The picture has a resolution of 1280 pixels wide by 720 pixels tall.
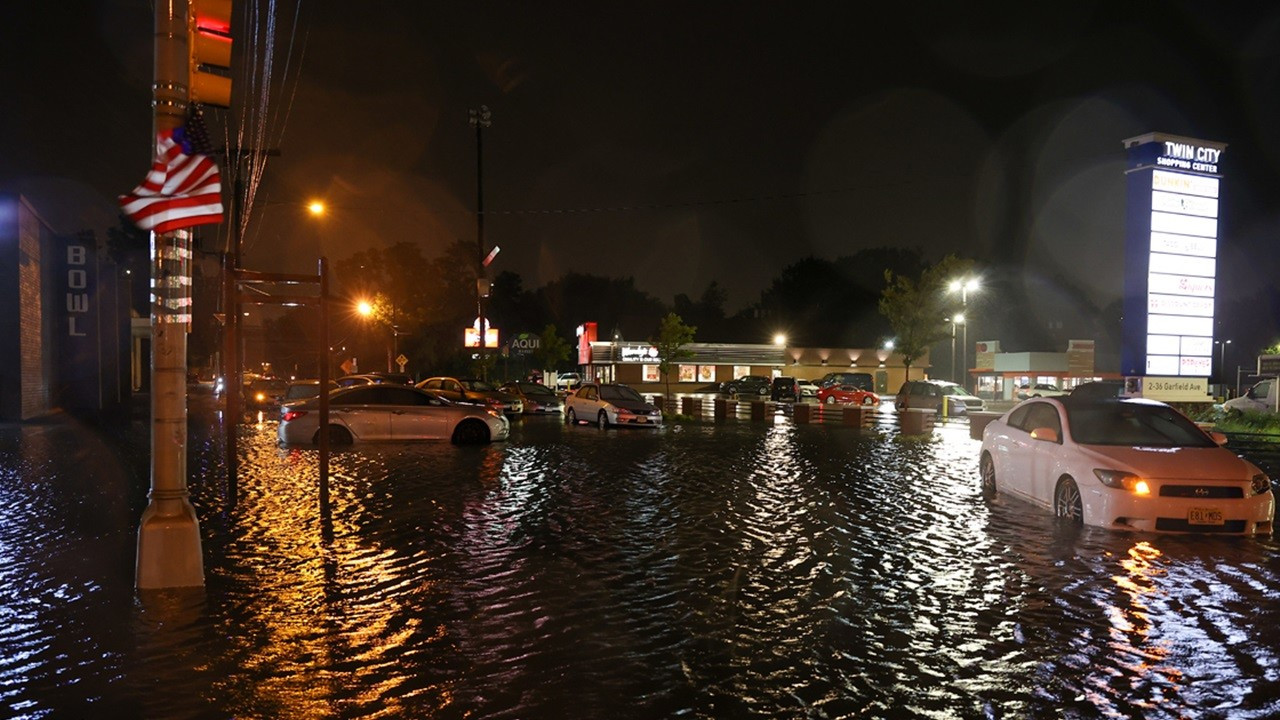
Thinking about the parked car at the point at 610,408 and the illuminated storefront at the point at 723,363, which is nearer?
the parked car at the point at 610,408

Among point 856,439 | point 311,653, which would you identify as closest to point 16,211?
point 856,439

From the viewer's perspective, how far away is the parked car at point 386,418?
19.9 meters

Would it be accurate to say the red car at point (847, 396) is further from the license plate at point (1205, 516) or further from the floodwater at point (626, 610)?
the license plate at point (1205, 516)

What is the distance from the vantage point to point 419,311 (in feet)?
232

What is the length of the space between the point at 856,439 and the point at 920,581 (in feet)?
55.7

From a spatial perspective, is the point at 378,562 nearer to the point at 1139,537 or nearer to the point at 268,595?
the point at 268,595

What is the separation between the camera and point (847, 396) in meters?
48.0

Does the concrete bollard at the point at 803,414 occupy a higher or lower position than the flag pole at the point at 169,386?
lower

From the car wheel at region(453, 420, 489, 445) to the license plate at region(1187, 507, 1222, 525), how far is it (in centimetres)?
1465

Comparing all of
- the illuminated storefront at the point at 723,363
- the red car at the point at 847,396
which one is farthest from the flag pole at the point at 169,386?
the illuminated storefront at the point at 723,363

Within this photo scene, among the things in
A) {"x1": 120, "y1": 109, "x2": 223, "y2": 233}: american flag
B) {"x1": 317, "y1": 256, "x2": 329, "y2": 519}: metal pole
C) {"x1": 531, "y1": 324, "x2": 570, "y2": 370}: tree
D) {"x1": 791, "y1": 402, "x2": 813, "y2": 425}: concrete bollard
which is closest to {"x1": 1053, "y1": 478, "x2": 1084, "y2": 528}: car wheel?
{"x1": 317, "y1": 256, "x2": 329, "y2": 519}: metal pole

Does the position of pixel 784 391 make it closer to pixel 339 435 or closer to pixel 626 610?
pixel 339 435

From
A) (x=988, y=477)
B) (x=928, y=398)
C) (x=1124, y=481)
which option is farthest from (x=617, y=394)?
(x=1124, y=481)

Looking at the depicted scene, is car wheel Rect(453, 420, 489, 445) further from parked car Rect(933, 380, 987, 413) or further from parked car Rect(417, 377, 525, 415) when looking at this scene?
parked car Rect(933, 380, 987, 413)
